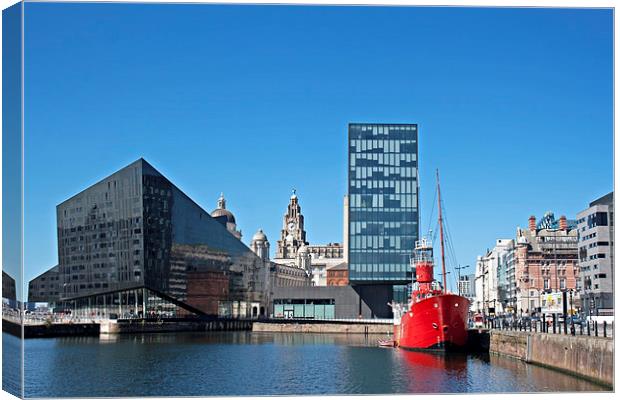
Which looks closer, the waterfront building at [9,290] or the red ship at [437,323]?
the waterfront building at [9,290]

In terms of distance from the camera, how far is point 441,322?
112 feet

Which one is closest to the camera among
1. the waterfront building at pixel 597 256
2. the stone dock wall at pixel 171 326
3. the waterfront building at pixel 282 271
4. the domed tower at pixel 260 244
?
the waterfront building at pixel 597 256

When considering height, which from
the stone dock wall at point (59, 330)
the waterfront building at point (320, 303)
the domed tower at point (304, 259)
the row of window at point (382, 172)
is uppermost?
the row of window at point (382, 172)

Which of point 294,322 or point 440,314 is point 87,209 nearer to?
point 294,322

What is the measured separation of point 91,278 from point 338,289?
58.0 ft

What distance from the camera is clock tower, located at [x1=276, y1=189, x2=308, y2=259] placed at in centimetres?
14900

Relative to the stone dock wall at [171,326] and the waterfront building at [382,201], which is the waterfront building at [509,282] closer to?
the waterfront building at [382,201]

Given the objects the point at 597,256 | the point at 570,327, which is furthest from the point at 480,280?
the point at 570,327

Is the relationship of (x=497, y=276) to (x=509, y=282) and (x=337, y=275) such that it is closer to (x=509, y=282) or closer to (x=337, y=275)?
(x=509, y=282)

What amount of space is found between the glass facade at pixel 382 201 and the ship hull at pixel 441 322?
83.8 ft

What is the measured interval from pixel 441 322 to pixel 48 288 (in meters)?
34.5

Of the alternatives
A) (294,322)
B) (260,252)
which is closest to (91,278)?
(294,322)

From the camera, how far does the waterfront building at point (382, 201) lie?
60.4 m

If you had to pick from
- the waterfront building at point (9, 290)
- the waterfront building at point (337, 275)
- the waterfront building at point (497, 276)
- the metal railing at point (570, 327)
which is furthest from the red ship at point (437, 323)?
the waterfront building at point (337, 275)
